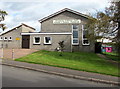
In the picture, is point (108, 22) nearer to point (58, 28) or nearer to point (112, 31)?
point (112, 31)

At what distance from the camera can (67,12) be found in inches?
838

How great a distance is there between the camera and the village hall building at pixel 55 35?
19469 mm

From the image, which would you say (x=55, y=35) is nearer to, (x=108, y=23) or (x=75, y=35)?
(x=75, y=35)

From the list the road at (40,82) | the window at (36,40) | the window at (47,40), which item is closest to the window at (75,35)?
the window at (47,40)

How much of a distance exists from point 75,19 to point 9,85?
1766 cm

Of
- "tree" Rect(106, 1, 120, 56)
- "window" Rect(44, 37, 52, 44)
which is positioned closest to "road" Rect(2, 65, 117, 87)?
"tree" Rect(106, 1, 120, 56)

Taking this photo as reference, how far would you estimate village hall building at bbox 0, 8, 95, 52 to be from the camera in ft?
63.9

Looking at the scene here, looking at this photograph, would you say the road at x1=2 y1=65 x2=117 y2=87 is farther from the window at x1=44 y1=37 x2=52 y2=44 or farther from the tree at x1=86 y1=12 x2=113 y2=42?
the window at x1=44 y1=37 x2=52 y2=44

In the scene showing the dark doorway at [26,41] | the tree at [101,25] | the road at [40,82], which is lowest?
the road at [40,82]

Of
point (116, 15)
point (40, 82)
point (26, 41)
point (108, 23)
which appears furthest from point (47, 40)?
point (40, 82)

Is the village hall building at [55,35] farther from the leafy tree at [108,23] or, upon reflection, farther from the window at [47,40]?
the leafy tree at [108,23]

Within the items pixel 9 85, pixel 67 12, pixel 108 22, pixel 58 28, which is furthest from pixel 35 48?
pixel 9 85

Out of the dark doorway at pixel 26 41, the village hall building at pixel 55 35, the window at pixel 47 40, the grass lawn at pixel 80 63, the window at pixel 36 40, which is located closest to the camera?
the grass lawn at pixel 80 63

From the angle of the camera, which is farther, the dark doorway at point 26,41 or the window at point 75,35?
the dark doorway at point 26,41
